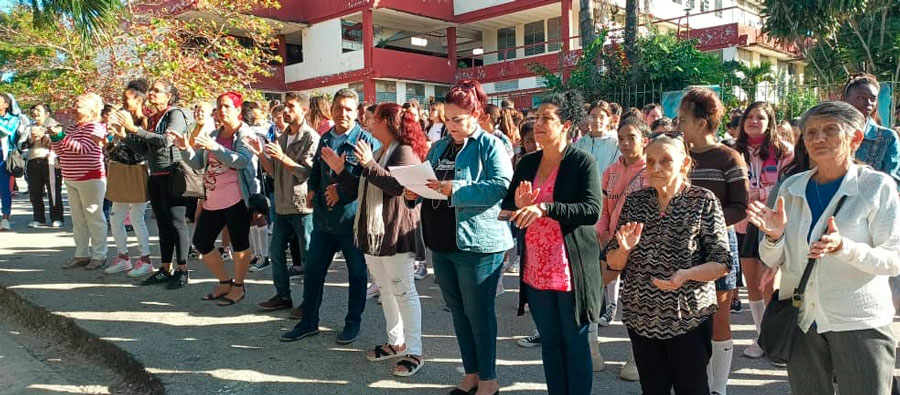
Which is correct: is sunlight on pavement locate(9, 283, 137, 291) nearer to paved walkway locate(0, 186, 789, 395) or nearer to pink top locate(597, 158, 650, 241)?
paved walkway locate(0, 186, 789, 395)

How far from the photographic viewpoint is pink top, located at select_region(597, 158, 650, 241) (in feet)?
13.8

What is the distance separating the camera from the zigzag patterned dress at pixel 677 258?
9.48 ft

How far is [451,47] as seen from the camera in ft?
83.9

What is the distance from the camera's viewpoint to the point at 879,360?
2520 millimetres

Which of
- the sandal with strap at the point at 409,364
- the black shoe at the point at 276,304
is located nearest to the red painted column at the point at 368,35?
the black shoe at the point at 276,304

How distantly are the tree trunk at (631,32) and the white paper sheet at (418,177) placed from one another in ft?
32.1

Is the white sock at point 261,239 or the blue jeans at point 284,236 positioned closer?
the blue jeans at point 284,236

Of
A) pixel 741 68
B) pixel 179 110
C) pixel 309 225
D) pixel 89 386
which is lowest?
pixel 89 386

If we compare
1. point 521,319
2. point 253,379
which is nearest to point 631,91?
point 521,319

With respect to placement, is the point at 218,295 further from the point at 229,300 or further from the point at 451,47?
the point at 451,47

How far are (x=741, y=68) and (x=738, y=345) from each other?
1434cm

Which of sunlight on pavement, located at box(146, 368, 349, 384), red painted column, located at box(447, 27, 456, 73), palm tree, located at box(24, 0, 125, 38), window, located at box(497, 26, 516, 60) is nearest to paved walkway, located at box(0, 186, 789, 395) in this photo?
sunlight on pavement, located at box(146, 368, 349, 384)

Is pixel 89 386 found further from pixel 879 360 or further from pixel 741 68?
pixel 741 68

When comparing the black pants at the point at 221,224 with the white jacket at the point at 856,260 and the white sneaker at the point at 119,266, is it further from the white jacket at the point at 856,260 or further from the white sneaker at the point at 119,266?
the white jacket at the point at 856,260
